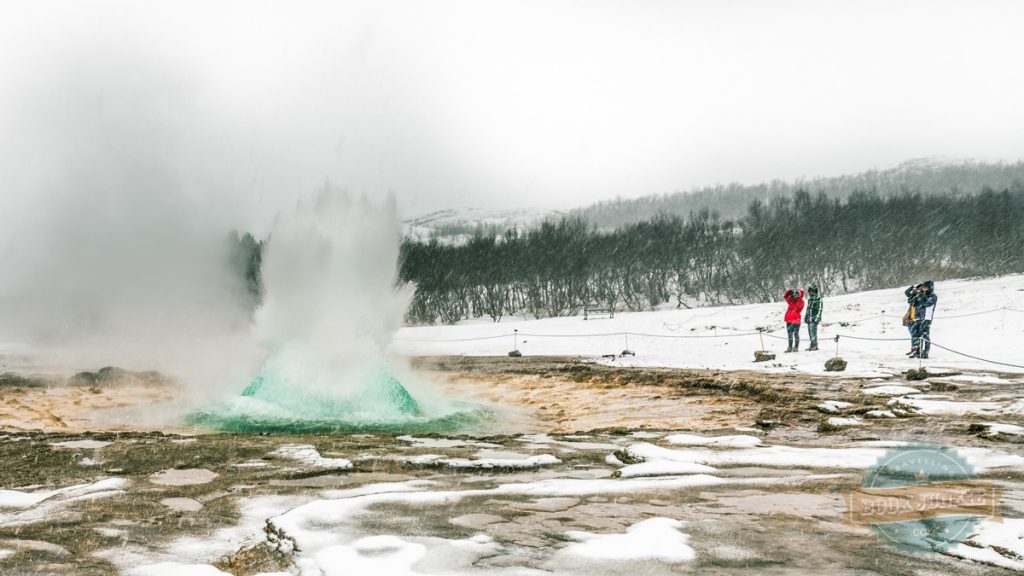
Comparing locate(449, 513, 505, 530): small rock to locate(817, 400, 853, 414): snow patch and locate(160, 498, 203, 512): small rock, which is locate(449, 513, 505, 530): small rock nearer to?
locate(160, 498, 203, 512): small rock

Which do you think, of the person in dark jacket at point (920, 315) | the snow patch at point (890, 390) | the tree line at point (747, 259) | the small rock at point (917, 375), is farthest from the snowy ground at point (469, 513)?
the tree line at point (747, 259)

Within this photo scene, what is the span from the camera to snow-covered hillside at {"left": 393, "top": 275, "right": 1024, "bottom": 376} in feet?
55.1

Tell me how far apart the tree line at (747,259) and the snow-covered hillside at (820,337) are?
40.4 m

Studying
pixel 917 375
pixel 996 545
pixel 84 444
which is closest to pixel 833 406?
pixel 917 375

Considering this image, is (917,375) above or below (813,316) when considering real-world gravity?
below

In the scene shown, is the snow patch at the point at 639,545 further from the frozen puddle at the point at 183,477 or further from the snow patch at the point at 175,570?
the frozen puddle at the point at 183,477

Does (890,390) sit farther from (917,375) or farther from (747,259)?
(747,259)

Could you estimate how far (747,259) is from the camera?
8419 centimetres

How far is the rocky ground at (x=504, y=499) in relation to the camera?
345cm

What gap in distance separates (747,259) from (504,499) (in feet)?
279

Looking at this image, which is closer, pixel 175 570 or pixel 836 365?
pixel 175 570

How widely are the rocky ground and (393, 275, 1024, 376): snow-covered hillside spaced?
6.83 m

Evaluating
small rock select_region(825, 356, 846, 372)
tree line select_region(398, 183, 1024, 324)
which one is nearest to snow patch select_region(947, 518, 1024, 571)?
small rock select_region(825, 356, 846, 372)

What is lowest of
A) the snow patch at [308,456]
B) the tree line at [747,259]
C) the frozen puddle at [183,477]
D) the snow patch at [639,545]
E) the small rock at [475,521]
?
the snow patch at [308,456]
